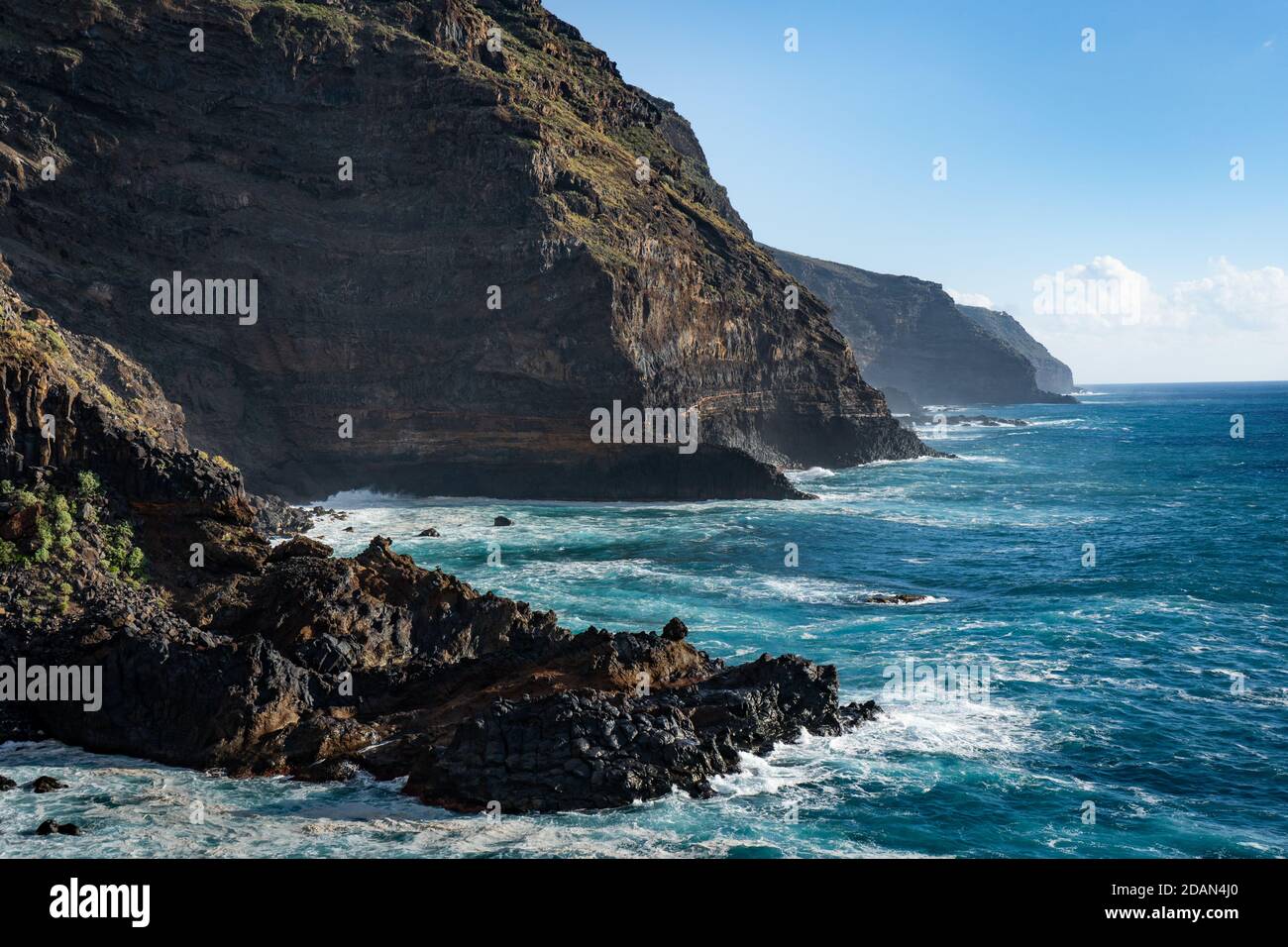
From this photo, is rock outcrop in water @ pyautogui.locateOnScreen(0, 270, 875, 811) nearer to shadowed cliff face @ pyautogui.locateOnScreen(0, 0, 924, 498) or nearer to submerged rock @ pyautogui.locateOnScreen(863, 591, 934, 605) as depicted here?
submerged rock @ pyautogui.locateOnScreen(863, 591, 934, 605)

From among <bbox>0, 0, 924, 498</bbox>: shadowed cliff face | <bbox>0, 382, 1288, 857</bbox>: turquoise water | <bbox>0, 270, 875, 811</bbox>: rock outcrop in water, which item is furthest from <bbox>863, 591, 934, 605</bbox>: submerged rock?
<bbox>0, 0, 924, 498</bbox>: shadowed cliff face

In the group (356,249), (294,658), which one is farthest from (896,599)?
(356,249)

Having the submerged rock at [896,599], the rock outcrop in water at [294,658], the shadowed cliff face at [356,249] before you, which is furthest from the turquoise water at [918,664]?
the shadowed cliff face at [356,249]

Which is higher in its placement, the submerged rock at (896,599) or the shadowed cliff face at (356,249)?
the shadowed cliff face at (356,249)

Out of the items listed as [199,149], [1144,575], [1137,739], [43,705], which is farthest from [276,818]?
[199,149]

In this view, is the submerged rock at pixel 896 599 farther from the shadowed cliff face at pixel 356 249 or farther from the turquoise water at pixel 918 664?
the shadowed cliff face at pixel 356 249
